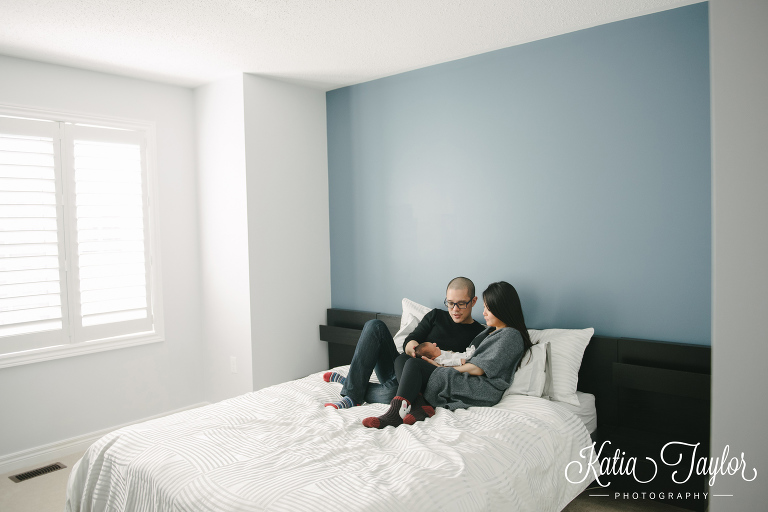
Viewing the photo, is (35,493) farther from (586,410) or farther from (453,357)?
(586,410)

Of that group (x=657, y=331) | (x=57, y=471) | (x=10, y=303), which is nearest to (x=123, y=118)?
(x=10, y=303)

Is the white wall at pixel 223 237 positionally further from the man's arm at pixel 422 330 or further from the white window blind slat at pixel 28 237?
the man's arm at pixel 422 330

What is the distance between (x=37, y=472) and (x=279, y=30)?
300 cm

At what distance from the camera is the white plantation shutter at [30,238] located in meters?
3.24

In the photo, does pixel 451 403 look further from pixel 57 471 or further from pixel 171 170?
pixel 171 170

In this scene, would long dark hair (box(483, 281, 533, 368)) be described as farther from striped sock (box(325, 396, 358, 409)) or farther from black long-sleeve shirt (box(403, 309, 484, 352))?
striped sock (box(325, 396, 358, 409))

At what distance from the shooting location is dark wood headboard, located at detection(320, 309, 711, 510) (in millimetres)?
2602

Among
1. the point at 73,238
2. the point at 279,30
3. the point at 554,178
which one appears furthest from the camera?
the point at 73,238

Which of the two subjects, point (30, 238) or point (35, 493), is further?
point (30, 238)

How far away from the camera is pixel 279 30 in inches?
115

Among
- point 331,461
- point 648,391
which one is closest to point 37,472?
point 331,461

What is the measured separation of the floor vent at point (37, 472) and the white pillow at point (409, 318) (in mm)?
2243

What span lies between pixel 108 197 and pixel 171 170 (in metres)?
0.52

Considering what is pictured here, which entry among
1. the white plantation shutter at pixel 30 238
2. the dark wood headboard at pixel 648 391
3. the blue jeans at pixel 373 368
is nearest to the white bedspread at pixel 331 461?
the blue jeans at pixel 373 368
